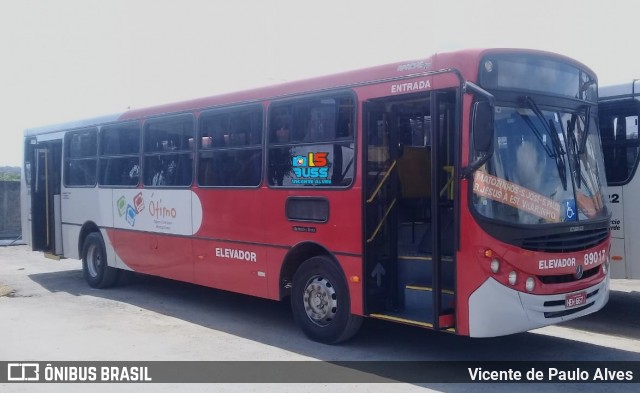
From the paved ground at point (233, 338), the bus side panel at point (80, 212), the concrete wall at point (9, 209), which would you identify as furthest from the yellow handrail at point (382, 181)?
the concrete wall at point (9, 209)

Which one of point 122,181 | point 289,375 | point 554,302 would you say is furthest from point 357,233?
point 122,181

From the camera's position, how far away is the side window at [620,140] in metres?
9.18

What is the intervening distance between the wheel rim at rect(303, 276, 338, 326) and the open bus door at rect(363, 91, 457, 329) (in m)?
0.63

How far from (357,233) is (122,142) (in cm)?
601

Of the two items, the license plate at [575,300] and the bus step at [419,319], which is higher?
the license plate at [575,300]

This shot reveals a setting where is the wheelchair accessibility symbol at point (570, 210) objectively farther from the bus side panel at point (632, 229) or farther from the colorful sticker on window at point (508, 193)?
the bus side panel at point (632, 229)

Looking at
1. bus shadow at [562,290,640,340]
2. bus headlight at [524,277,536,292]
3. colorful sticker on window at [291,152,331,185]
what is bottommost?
bus shadow at [562,290,640,340]

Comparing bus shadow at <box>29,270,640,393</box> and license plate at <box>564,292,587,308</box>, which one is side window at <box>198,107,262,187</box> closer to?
bus shadow at <box>29,270,640,393</box>

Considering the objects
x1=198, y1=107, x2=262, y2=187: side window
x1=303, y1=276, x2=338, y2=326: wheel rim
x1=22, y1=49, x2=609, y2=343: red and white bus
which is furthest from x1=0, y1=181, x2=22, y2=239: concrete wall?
x1=303, y1=276, x2=338, y2=326: wheel rim

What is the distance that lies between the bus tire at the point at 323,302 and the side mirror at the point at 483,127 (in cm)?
236

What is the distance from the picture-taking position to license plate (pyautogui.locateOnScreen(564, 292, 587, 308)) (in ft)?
21.4

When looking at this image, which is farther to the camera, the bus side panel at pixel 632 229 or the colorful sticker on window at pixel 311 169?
the bus side panel at pixel 632 229

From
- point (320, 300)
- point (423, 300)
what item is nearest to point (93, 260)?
point (320, 300)

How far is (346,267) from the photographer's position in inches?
291
